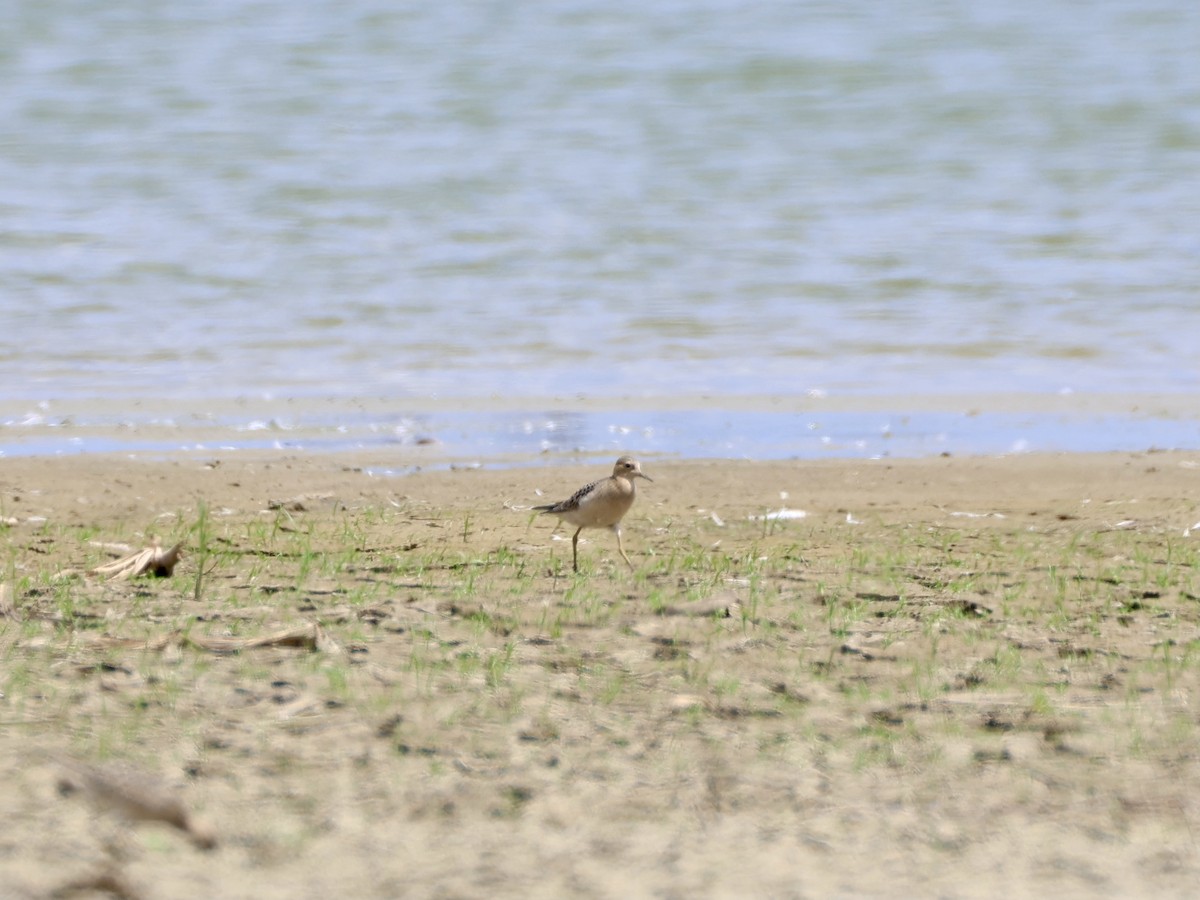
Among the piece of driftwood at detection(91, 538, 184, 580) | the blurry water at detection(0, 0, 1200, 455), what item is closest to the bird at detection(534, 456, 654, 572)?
the piece of driftwood at detection(91, 538, 184, 580)

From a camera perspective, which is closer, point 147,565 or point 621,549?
point 147,565

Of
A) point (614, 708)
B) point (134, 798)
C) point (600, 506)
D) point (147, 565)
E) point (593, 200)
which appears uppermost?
point (593, 200)

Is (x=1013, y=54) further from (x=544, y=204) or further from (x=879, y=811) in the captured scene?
(x=879, y=811)

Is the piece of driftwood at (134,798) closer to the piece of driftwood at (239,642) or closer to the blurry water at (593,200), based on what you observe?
the piece of driftwood at (239,642)

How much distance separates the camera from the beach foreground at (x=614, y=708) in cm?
354

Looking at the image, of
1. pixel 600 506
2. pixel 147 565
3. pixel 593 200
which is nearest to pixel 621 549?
pixel 600 506

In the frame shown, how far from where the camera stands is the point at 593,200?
752 inches

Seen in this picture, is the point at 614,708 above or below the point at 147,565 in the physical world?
below

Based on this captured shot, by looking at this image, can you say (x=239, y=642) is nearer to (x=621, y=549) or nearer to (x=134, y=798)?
(x=134, y=798)

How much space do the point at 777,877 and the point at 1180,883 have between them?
83 centimetres

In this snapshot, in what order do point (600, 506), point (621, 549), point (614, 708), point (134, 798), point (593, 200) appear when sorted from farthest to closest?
point (593, 200)
point (621, 549)
point (600, 506)
point (614, 708)
point (134, 798)

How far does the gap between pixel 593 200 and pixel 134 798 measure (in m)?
15.9

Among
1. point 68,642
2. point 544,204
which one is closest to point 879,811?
point 68,642

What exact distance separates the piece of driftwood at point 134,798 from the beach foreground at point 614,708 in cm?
4
